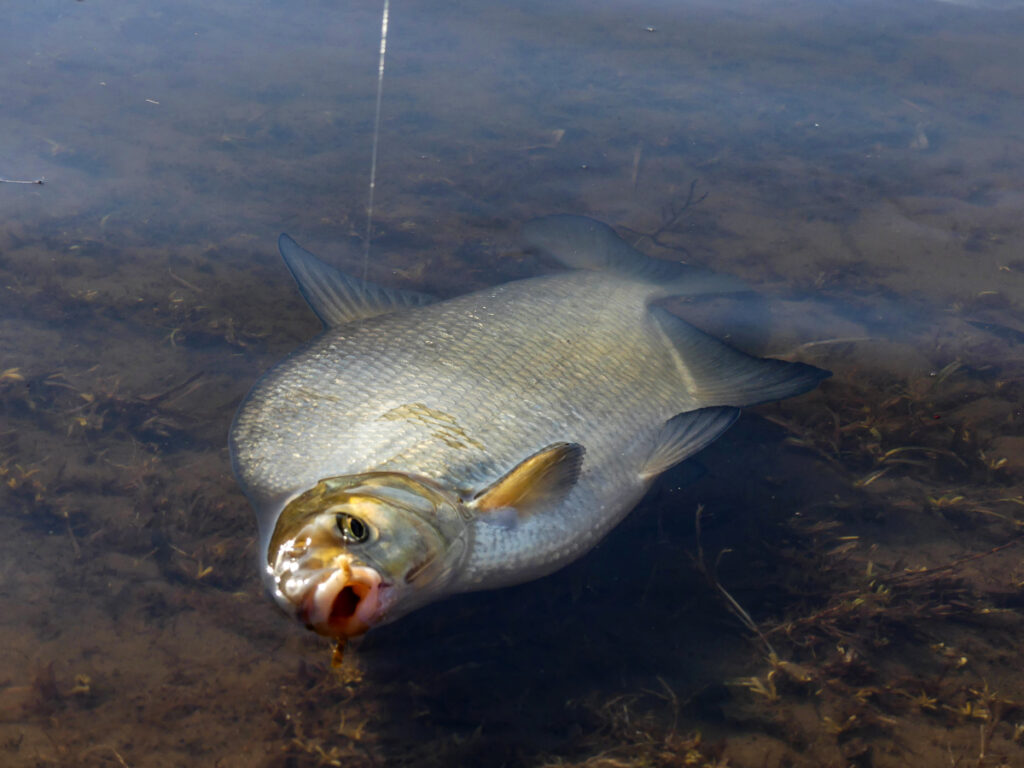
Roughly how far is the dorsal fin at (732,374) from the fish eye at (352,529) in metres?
1.68

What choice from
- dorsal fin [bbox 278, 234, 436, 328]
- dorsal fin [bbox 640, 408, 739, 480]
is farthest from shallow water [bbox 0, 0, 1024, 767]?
dorsal fin [bbox 278, 234, 436, 328]

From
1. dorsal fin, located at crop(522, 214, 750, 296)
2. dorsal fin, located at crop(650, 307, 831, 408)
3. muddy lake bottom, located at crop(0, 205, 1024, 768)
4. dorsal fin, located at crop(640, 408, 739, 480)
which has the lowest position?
muddy lake bottom, located at crop(0, 205, 1024, 768)

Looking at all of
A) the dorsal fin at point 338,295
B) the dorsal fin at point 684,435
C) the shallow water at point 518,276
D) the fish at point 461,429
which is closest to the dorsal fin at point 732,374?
the fish at point 461,429

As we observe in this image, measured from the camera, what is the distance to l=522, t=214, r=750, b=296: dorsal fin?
365 centimetres

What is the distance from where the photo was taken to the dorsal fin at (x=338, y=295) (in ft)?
10.5

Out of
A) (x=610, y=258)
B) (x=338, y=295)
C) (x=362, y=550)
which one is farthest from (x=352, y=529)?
(x=610, y=258)

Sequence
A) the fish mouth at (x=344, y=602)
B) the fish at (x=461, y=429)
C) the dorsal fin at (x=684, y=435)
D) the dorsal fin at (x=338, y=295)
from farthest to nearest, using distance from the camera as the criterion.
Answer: the dorsal fin at (x=338, y=295) → the dorsal fin at (x=684, y=435) → the fish at (x=461, y=429) → the fish mouth at (x=344, y=602)

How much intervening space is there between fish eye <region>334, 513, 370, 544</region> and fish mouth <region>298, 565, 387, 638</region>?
0.07 metres

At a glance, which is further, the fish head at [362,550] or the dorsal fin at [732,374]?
the dorsal fin at [732,374]

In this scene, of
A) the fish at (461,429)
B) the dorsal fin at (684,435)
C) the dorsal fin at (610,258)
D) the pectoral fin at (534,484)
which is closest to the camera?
the fish at (461,429)

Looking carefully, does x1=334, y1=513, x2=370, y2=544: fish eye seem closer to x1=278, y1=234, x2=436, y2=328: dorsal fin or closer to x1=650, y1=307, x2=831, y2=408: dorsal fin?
x1=278, y1=234, x2=436, y2=328: dorsal fin

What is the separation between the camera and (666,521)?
3.02 meters

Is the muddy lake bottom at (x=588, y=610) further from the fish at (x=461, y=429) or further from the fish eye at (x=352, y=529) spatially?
the fish eye at (x=352, y=529)

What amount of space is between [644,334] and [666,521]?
2.56 ft
